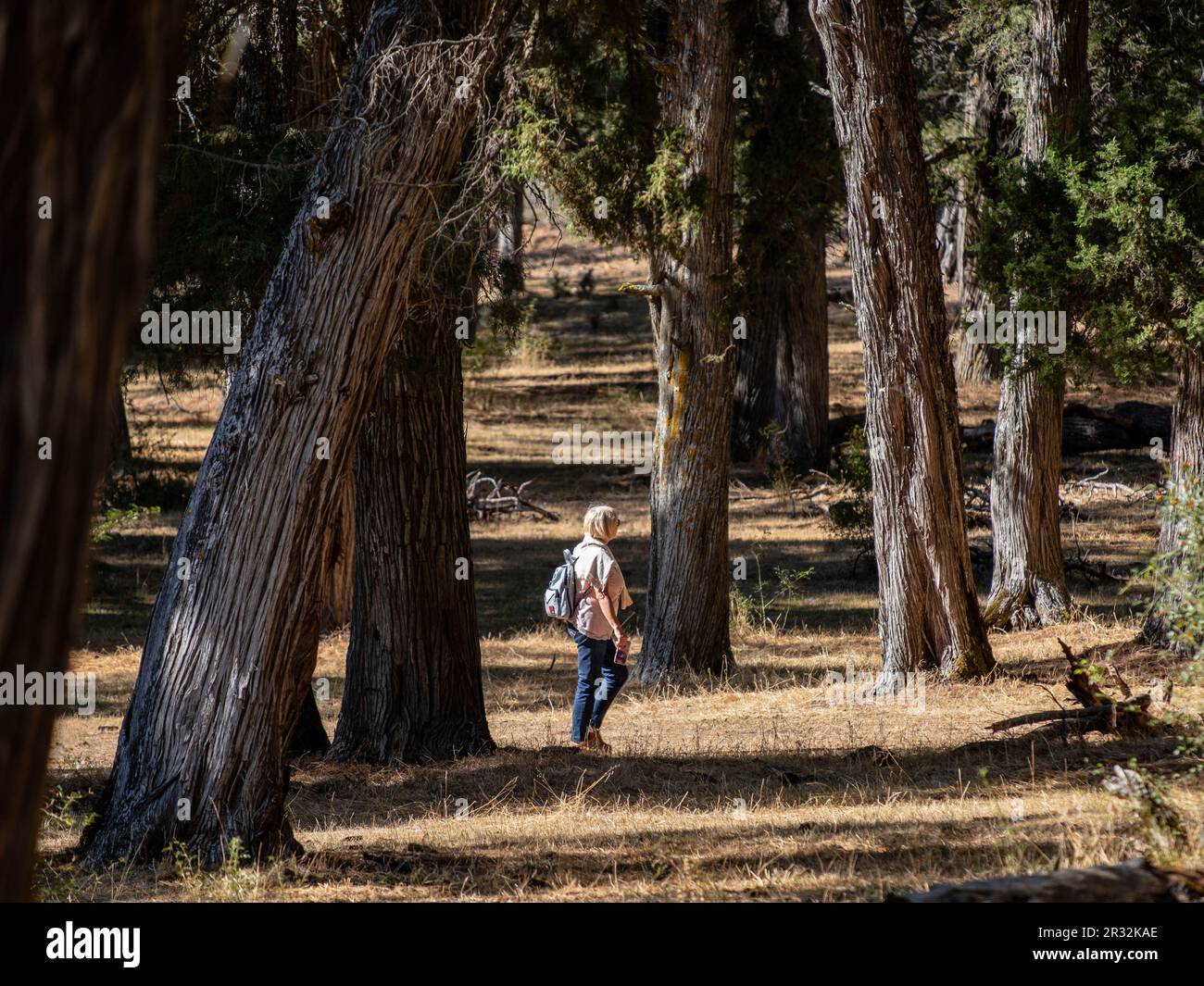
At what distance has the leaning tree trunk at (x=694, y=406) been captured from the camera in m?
12.8

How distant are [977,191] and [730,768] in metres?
12.4

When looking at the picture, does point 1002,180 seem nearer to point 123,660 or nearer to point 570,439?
point 123,660

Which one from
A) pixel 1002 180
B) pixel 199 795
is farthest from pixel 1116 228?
pixel 199 795

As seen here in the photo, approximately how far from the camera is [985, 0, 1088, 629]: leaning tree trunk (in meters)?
13.4

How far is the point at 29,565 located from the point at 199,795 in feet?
16.4

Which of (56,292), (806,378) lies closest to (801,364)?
(806,378)

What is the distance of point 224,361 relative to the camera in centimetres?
1175

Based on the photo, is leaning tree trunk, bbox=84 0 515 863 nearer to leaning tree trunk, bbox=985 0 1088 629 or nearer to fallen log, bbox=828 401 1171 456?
leaning tree trunk, bbox=985 0 1088 629

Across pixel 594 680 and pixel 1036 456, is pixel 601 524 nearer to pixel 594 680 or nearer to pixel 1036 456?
pixel 594 680

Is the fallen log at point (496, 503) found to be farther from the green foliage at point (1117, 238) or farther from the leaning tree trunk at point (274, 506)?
the leaning tree trunk at point (274, 506)

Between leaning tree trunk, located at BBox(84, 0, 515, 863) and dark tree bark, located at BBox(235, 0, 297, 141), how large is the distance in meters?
4.33

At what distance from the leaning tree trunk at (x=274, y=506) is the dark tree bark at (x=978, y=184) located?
6588 millimetres

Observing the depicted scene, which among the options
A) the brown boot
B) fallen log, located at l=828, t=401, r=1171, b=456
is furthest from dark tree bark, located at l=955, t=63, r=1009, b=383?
the brown boot

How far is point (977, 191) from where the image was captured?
18891 millimetres
